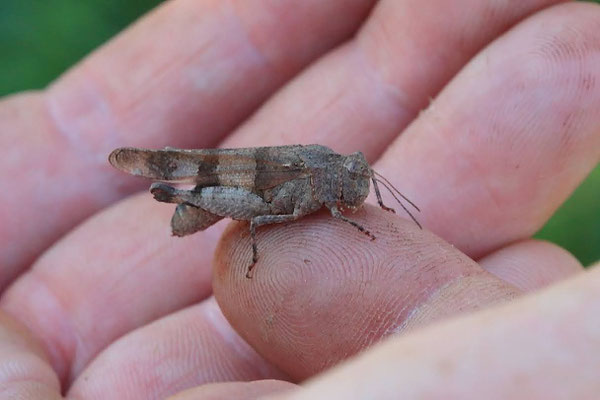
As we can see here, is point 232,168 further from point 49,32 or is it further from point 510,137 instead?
point 49,32

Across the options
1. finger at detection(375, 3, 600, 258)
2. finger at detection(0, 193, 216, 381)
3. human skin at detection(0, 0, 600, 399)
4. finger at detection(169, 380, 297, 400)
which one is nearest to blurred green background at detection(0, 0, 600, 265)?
human skin at detection(0, 0, 600, 399)

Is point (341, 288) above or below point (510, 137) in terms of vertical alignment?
above

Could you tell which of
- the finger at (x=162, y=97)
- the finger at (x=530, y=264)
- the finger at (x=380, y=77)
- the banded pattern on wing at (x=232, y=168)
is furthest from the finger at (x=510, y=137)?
the finger at (x=162, y=97)

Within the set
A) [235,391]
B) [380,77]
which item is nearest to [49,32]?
[380,77]

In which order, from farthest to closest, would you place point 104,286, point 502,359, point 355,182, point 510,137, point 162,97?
point 162,97 → point 104,286 → point 510,137 → point 355,182 → point 502,359

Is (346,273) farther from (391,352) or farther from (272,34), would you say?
(272,34)

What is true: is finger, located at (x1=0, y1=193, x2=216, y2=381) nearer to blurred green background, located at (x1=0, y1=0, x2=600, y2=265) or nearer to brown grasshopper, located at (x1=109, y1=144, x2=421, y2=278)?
brown grasshopper, located at (x1=109, y1=144, x2=421, y2=278)

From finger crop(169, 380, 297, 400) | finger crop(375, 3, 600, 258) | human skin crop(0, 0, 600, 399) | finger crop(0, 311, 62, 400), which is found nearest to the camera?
human skin crop(0, 0, 600, 399)

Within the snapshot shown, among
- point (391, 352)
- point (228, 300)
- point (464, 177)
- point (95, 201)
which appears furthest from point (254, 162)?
point (95, 201)
